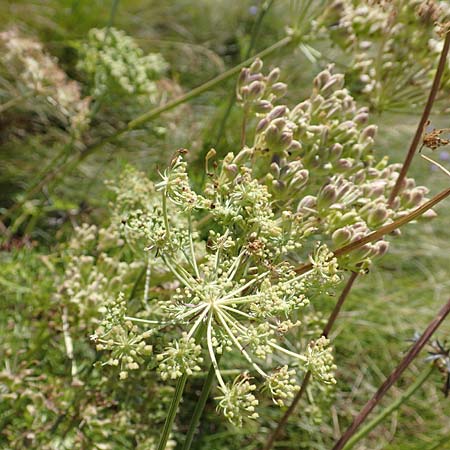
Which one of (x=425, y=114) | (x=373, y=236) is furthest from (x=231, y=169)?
(x=425, y=114)

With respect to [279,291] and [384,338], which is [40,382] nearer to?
[279,291]

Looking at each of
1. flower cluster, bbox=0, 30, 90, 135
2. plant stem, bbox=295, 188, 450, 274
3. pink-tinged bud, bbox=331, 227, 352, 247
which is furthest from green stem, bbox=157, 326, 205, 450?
flower cluster, bbox=0, 30, 90, 135

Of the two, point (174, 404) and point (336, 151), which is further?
point (336, 151)

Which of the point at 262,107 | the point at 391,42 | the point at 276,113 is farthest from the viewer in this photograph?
the point at 391,42

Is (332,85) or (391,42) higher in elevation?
(391,42)

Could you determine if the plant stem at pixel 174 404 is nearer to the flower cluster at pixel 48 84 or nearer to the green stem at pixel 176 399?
the green stem at pixel 176 399

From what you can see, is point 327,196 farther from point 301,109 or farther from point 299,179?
point 301,109
